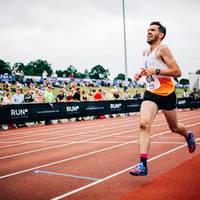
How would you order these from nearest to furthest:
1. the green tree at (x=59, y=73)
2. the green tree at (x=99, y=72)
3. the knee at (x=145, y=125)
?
the knee at (x=145, y=125) < the green tree at (x=59, y=73) < the green tree at (x=99, y=72)

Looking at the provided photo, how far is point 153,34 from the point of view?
5.27m

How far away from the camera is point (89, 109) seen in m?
21.4

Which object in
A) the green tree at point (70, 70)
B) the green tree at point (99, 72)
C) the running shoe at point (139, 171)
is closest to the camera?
the running shoe at point (139, 171)

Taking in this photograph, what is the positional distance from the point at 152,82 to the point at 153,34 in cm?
79

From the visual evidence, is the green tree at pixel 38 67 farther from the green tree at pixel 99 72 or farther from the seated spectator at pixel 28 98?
the seated spectator at pixel 28 98

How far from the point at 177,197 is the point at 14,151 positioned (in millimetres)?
5502

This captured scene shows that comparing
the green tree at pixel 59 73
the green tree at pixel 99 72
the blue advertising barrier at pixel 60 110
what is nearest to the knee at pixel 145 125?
the blue advertising barrier at pixel 60 110

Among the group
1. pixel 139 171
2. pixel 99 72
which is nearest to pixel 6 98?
pixel 139 171

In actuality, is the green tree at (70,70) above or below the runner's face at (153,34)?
above

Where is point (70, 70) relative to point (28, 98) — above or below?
above

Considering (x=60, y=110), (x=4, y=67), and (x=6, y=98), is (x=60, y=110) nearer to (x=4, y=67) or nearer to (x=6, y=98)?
(x=6, y=98)

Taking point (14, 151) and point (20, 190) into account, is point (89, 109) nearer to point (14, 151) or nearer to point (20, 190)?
point (14, 151)

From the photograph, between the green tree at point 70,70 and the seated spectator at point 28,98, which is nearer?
the seated spectator at point 28,98

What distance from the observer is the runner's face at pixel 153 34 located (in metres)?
5.27
